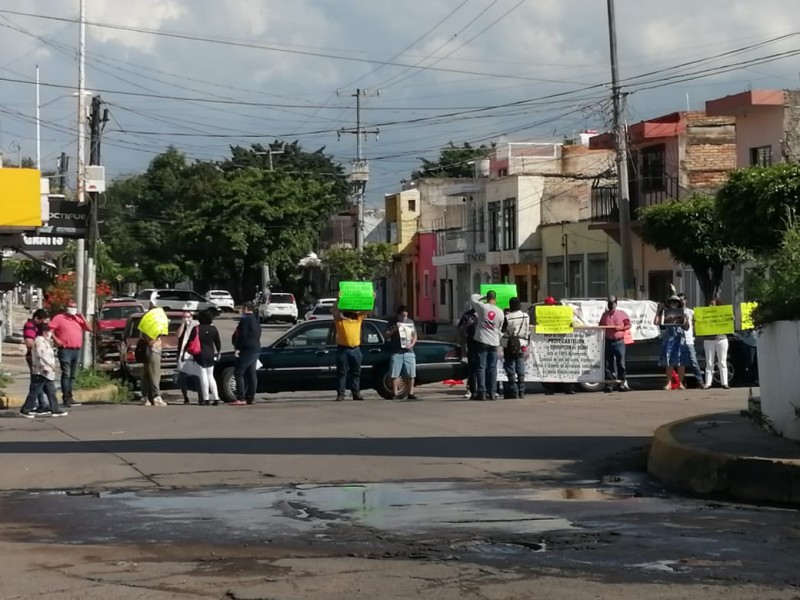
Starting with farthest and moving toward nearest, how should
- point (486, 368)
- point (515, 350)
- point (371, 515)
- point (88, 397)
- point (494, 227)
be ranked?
point (494, 227) < point (88, 397) < point (515, 350) < point (486, 368) < point (371, 515)

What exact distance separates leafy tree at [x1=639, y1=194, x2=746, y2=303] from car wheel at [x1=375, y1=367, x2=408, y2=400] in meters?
15.9

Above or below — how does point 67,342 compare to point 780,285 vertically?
below

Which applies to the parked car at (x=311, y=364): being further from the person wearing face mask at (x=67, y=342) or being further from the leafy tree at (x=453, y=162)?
the leafy tree at (x=453, y=162)

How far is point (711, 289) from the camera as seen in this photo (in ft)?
124

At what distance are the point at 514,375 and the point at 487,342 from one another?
2.89 feet

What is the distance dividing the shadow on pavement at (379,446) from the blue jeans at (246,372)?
6.08 m

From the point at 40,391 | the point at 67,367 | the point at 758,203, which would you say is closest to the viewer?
the point at 758,203

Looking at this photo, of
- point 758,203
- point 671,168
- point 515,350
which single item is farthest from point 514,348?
point 671,168

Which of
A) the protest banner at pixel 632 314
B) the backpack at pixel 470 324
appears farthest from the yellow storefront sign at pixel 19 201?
the protest banner at pixel 632 314

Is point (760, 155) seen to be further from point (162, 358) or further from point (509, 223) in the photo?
point (509, 223)

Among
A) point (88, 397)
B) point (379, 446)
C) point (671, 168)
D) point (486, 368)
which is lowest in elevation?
point (379, 446)

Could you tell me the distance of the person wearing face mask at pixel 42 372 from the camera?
19.2 metres

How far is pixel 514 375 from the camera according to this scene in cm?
2178

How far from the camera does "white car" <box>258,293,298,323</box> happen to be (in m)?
68.2
